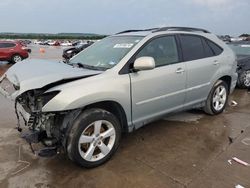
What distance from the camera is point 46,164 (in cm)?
363

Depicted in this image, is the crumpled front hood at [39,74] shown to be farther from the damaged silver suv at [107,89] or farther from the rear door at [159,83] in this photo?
the rear door at [159,83]

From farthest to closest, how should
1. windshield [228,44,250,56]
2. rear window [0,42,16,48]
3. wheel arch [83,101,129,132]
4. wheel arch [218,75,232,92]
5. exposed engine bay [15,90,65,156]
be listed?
rear window [0,42,16,48] → windshield [228,44,250,56] → wheel arch [218,75,232,92] → wheel arch [83,101,129,132] → exposed engine bay [15,90,65,156]

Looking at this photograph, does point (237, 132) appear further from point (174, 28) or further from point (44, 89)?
point (44, 89)

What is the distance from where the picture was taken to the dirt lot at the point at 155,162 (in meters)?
3.20

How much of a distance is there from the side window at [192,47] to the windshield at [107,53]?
914 millimetres

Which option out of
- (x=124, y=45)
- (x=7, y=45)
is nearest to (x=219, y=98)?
(x=124, y=45)

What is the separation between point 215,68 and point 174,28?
3.83 feet

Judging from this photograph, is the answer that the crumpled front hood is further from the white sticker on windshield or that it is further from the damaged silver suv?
the white sticker on windshield

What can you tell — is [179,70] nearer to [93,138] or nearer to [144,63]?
[144,63]

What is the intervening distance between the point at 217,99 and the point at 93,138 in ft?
10.3

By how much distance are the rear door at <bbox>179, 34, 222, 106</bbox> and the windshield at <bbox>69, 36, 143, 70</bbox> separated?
1.03 meters

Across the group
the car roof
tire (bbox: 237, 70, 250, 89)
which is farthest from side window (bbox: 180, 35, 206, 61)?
tire (bbox: 237, 70, 250, 89)

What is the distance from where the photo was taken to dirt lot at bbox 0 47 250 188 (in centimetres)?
320

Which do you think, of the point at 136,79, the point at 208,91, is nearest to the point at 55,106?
the point at 136,79
